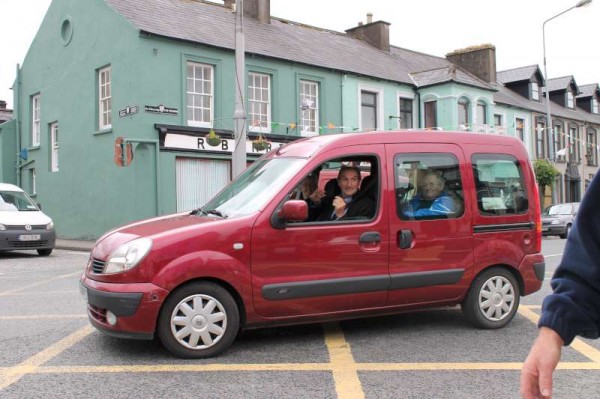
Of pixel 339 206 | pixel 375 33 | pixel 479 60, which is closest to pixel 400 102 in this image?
pixel 375 33

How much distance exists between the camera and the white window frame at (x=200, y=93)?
63.0 feet

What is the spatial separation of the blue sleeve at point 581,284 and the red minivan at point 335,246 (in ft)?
10.5

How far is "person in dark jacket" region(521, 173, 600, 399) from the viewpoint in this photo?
1.66 m

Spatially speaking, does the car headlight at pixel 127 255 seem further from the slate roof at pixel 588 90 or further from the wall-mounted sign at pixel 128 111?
the slate roof at pixel 588 90

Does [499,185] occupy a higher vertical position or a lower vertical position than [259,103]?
Result: lower

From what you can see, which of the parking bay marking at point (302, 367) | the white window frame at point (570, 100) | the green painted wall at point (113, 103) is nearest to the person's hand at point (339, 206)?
the parking bay marking at point (302, 367)

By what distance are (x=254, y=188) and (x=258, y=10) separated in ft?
66.1

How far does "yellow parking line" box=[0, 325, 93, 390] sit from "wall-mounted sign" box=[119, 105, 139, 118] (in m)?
12.5

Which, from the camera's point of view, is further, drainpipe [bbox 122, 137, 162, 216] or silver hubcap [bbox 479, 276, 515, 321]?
drainpipe [bbox 122, 137, 162, 216]

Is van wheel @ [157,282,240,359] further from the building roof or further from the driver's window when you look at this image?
the building roof

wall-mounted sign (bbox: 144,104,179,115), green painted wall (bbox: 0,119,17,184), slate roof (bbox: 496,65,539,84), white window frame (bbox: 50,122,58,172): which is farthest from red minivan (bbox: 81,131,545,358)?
→ slate roof (bbox: 496,65,539,84)

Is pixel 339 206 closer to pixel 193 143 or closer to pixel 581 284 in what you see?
pixel 581 284

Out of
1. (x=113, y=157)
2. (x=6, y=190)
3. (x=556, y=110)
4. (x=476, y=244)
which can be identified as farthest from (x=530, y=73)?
(x=476, y=244)

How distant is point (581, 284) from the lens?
1673mm
